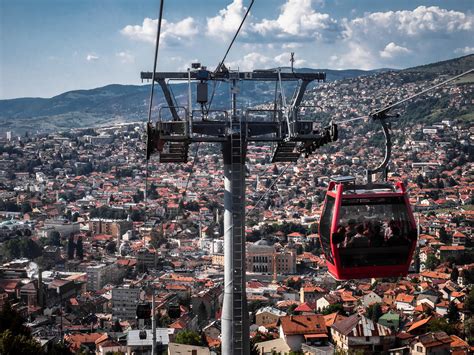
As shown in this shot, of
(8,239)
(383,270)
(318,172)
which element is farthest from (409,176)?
(383,270)

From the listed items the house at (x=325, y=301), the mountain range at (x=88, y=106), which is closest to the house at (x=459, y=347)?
the house at (x=325, y=301)

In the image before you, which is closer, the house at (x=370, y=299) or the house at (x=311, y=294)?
the house at (x=370, y=299)

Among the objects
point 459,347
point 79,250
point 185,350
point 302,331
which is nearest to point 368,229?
point 185,350

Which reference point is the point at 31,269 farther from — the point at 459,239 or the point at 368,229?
the point at 368,229

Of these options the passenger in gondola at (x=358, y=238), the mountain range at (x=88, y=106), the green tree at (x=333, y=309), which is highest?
the mountain range at (x=88, y=106)

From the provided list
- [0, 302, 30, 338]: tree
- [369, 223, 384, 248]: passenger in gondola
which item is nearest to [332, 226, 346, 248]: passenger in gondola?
[369, 223, 384, 248]: passenger in gondola

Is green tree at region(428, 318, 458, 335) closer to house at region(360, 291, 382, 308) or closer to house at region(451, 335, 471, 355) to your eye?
house at region(451, 335, 471, 355)

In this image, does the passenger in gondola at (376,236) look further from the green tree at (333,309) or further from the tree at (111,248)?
the tree at (111,248)
